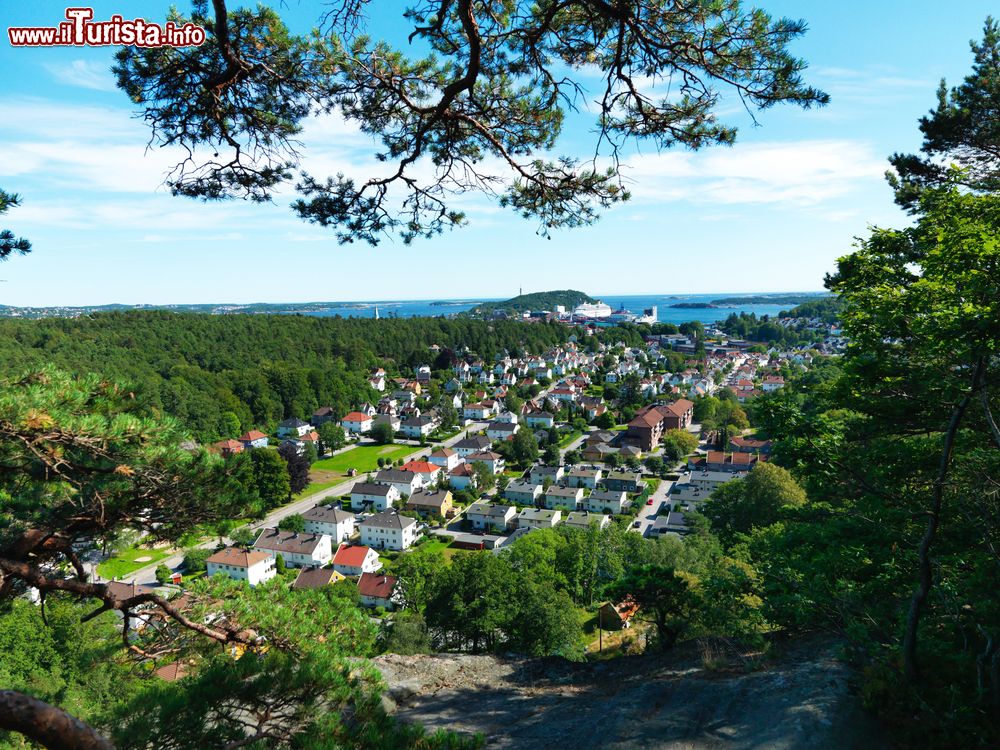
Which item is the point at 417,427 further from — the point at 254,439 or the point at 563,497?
the point at 563,497

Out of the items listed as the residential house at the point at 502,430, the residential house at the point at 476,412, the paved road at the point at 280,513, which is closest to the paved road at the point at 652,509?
the residential house at the point at 502,430

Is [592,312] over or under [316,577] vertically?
over

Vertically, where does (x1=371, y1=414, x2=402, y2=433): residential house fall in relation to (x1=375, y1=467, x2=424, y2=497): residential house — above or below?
above

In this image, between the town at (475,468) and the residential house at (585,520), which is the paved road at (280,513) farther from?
the residential house at (585,520)

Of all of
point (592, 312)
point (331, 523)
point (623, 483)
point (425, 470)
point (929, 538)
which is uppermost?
point (592, 312)

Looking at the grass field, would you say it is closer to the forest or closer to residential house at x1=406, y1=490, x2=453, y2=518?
the forest

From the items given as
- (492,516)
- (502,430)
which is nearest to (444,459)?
(502,430)

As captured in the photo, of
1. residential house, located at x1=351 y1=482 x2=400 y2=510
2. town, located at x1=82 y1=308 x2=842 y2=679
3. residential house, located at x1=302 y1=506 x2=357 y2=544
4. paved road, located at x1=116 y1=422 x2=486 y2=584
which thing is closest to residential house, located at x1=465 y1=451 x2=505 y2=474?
town, located at x1=82 y1=308 x2=842 y2=679

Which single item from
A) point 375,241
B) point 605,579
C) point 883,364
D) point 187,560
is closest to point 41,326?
point 187,560
